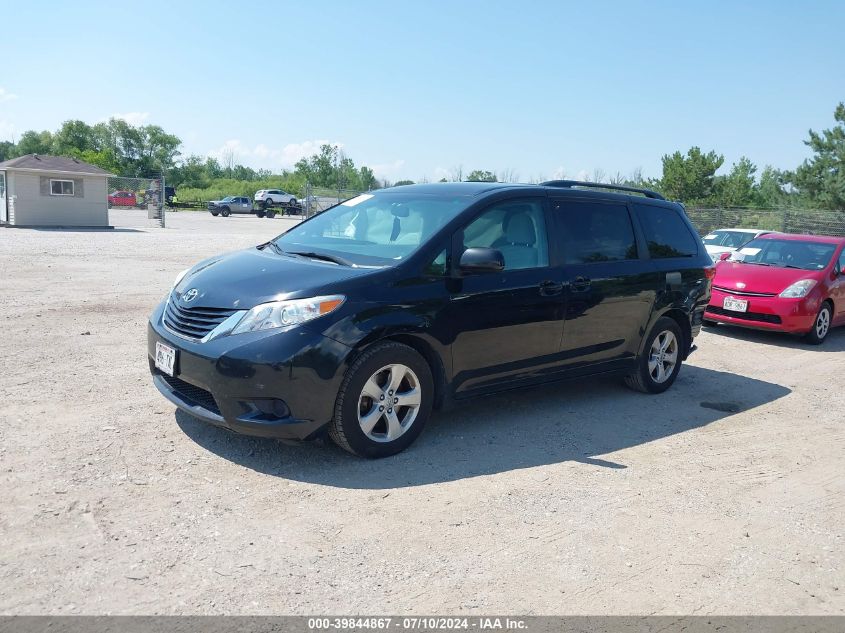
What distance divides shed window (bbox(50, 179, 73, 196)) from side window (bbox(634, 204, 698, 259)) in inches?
1138

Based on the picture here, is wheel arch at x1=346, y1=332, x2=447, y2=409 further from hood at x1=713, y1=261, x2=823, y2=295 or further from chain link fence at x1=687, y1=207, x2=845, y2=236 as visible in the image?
chain link fence at x1=687, y1=207, x2=845, y2=236

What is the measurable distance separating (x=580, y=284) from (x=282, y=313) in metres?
2.62

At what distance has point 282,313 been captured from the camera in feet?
14.4

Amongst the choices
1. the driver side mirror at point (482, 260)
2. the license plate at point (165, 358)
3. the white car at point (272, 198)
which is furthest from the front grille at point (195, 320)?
the white car at point (272, 198)

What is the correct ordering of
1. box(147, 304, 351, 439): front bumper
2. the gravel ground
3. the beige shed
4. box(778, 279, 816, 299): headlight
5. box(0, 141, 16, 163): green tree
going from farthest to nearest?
1. box(0, 141, 16, 163): green tree
2. the beige shed
3. box(778, 279, 816, 299): headlight
4. box(147, 304, 351, 439): front bumper
5. the gravel ground

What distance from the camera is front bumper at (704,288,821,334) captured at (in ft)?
32.7

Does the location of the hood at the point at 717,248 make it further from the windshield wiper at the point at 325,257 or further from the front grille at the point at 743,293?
the windshield wiper at the point at 325,257

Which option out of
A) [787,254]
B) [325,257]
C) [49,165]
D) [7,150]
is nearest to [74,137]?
[7,150]

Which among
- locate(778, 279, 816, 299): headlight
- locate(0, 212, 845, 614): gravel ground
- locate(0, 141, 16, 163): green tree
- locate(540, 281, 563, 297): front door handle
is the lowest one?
locate(0, 212, 845, 614): gravel ground

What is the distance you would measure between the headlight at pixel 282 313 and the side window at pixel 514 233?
1291mm

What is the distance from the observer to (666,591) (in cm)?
337

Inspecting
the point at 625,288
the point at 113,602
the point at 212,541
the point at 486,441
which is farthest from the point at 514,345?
the point at 113,602

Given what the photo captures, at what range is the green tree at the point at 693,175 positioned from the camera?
4919 centimetres

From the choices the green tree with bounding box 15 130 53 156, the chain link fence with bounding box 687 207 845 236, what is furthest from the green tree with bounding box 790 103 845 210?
the green tree with bounding box 15 130 53 156
